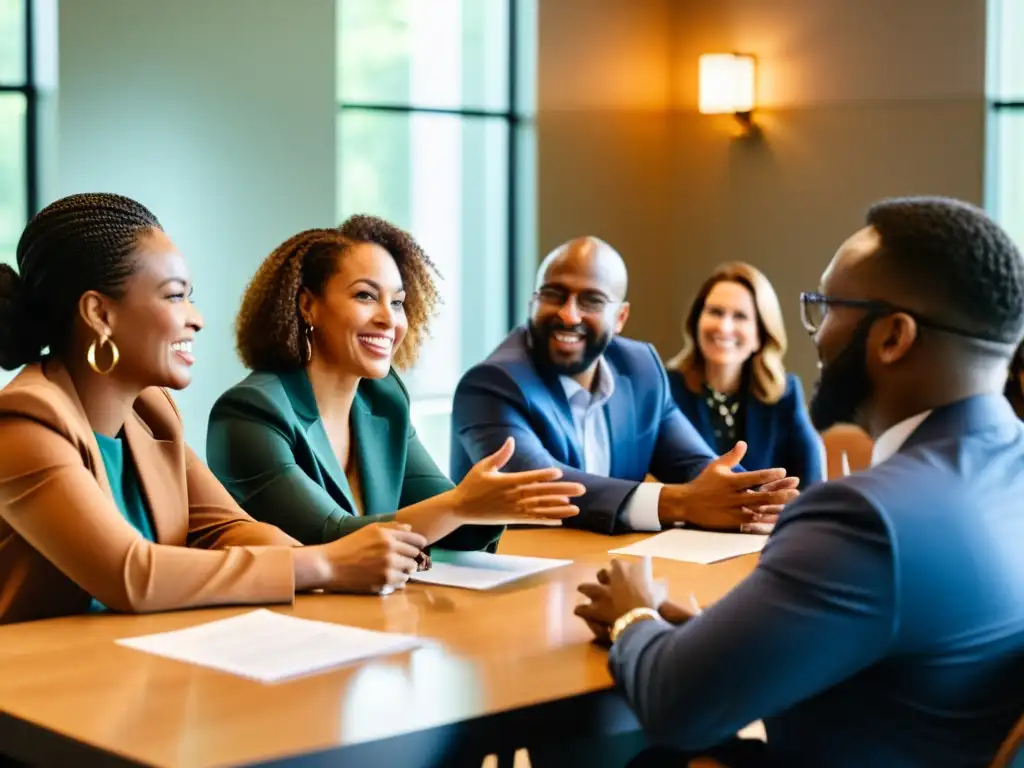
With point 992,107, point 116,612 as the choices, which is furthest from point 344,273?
point 992,107

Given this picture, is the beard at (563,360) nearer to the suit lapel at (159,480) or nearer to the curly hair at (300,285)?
the curly hair at (300,285)

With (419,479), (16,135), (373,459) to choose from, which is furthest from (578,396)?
(16,135)

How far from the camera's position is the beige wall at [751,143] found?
19.4 ft

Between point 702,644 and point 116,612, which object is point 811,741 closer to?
point 702,644

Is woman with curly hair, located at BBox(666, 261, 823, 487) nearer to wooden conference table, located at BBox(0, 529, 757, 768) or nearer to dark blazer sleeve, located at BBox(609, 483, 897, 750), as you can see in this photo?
wooden conference table, located at BBox(0, 529, 757, 768)

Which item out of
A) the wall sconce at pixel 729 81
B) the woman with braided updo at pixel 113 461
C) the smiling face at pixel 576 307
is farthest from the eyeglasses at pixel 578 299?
the wall sconce at pixel 729 81

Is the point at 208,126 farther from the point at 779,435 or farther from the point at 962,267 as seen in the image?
the point at 962,267

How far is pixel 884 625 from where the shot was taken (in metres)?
1.66

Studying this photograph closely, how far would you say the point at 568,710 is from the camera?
187cm

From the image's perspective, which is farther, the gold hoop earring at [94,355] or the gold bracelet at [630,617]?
the gold hoop earring at [94,355]

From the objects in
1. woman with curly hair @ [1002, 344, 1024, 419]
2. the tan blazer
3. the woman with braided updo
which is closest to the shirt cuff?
the woman with braided updo

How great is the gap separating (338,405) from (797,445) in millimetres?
1895

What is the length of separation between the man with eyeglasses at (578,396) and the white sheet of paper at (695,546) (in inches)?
8.4

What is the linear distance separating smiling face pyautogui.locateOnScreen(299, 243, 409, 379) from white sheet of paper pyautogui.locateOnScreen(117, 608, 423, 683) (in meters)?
0.96
